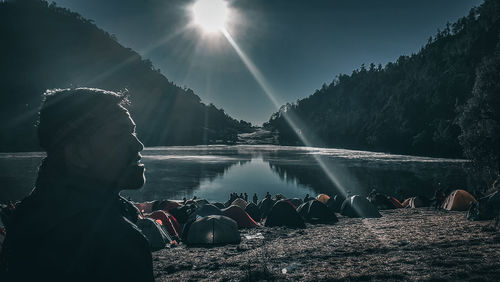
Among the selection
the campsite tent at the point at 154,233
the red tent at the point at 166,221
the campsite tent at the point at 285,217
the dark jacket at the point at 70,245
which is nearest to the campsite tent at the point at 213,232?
the campsite tent at the point at 154,233

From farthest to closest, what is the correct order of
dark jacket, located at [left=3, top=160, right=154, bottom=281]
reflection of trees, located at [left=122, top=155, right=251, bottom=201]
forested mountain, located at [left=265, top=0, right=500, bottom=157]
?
forested mountain, located at [left=265, top=0, right=500, bottom=157], reflection of trees, located at [left=122, top=155, right=251, bottom=201], dark jacket, located at [left=3, top=160, right=154, bottom=281]

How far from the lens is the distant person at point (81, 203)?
4.85ft

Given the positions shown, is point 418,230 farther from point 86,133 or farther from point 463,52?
point 463,52

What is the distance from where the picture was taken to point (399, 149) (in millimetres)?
125750

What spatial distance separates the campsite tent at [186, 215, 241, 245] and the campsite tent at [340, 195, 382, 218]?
12.0 metres

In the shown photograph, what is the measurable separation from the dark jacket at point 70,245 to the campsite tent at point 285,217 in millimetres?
18878

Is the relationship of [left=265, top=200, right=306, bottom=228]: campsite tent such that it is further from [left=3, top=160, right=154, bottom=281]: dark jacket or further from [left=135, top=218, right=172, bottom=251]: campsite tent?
[left=3, top=160, right=154, bottom=281]: dark jacket

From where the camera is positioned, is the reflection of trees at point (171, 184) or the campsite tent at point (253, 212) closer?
the campsite tent at point (253, 212)

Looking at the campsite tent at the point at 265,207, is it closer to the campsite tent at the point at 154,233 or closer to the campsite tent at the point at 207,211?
the campsite tent at the point at 207,211

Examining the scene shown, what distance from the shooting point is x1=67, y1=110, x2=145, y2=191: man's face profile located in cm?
181

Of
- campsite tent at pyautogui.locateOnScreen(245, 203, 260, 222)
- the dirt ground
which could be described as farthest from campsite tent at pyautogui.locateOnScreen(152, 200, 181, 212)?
the dirt ground

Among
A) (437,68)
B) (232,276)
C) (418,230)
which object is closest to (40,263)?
(232,276)

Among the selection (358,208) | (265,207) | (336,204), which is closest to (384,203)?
(336,204)

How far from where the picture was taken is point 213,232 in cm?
1516
